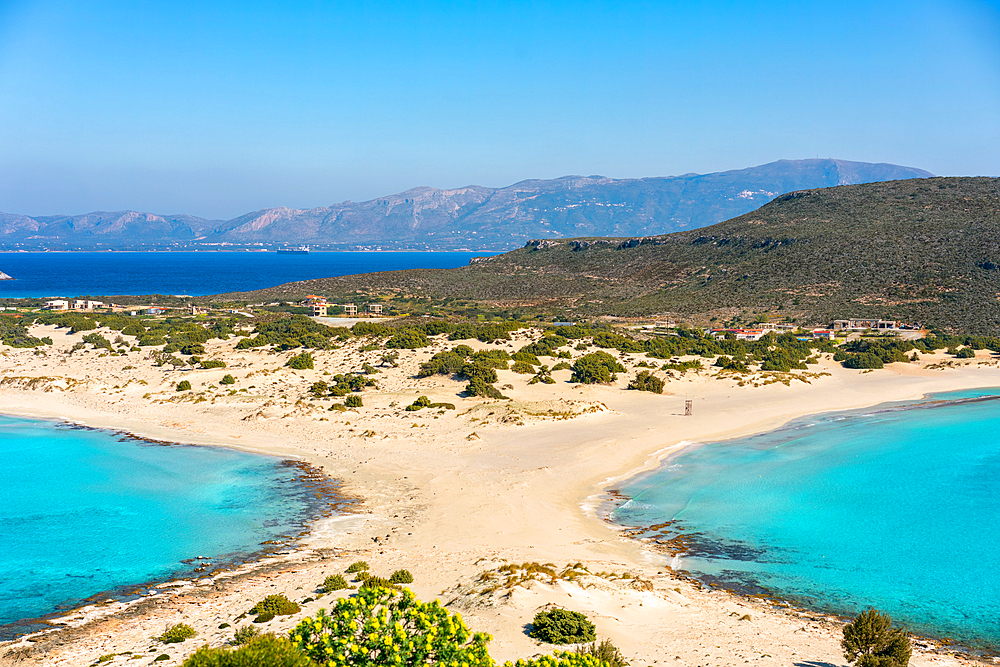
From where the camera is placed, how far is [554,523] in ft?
63.9

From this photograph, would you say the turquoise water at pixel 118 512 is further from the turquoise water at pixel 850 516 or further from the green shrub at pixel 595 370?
the green shrub at pixel 595 370

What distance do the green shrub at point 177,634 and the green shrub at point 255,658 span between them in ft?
13.8

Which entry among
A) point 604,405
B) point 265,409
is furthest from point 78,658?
point 604,405

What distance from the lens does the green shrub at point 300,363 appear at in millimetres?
42031

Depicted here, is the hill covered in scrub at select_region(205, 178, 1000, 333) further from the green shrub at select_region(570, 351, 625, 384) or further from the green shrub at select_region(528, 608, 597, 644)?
the green shrub at select_region(528, 608, 597, 644)

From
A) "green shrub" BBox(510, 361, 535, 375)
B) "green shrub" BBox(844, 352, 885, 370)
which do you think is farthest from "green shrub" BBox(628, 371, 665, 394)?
"green shrub" BBox(844, 352, 885, 370)

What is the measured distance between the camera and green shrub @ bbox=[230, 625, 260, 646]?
1191 cm

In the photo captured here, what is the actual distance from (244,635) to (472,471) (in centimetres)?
1276

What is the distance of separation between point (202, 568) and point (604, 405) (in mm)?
21977

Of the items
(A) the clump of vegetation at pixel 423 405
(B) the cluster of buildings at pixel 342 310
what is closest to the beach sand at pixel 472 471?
(A) the clump of vegetation at pixel 423 405

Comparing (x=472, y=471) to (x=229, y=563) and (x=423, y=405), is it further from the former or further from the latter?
(x=229, y=563)

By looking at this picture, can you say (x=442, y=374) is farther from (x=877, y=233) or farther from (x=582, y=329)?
(x=877, y=233)

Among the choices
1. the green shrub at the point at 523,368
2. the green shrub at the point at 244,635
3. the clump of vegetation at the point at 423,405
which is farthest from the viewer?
the green shrub at the point at 523,368

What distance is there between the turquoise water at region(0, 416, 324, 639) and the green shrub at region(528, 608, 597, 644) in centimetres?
896
